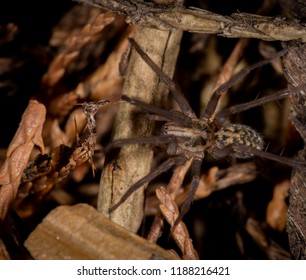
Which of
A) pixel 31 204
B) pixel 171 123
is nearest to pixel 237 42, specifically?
pixel 171 123

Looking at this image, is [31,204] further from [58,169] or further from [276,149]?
[276,149]

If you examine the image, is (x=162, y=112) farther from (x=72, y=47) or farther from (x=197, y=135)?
(x=72, y=47)

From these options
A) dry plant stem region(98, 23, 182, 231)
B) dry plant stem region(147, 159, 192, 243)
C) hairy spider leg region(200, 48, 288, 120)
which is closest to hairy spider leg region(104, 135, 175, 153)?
dry plant stem region(98, 23, 182, 231)

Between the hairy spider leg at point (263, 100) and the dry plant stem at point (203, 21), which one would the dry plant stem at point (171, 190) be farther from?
the dry plant stem at point (203, 21)

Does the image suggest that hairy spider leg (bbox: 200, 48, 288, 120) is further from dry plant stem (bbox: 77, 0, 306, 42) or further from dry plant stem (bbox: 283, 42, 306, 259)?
dry plant stem (bbox: 77, 0, 306, 42)

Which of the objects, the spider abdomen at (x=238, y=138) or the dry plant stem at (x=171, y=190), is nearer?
the dry plant stem at (x=171, y=190)

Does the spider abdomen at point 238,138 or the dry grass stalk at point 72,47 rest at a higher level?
the dry grass stalk at point 72,47

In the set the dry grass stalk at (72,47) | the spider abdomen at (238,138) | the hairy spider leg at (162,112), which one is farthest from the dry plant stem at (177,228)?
the dry grass stalk at (72,47)
